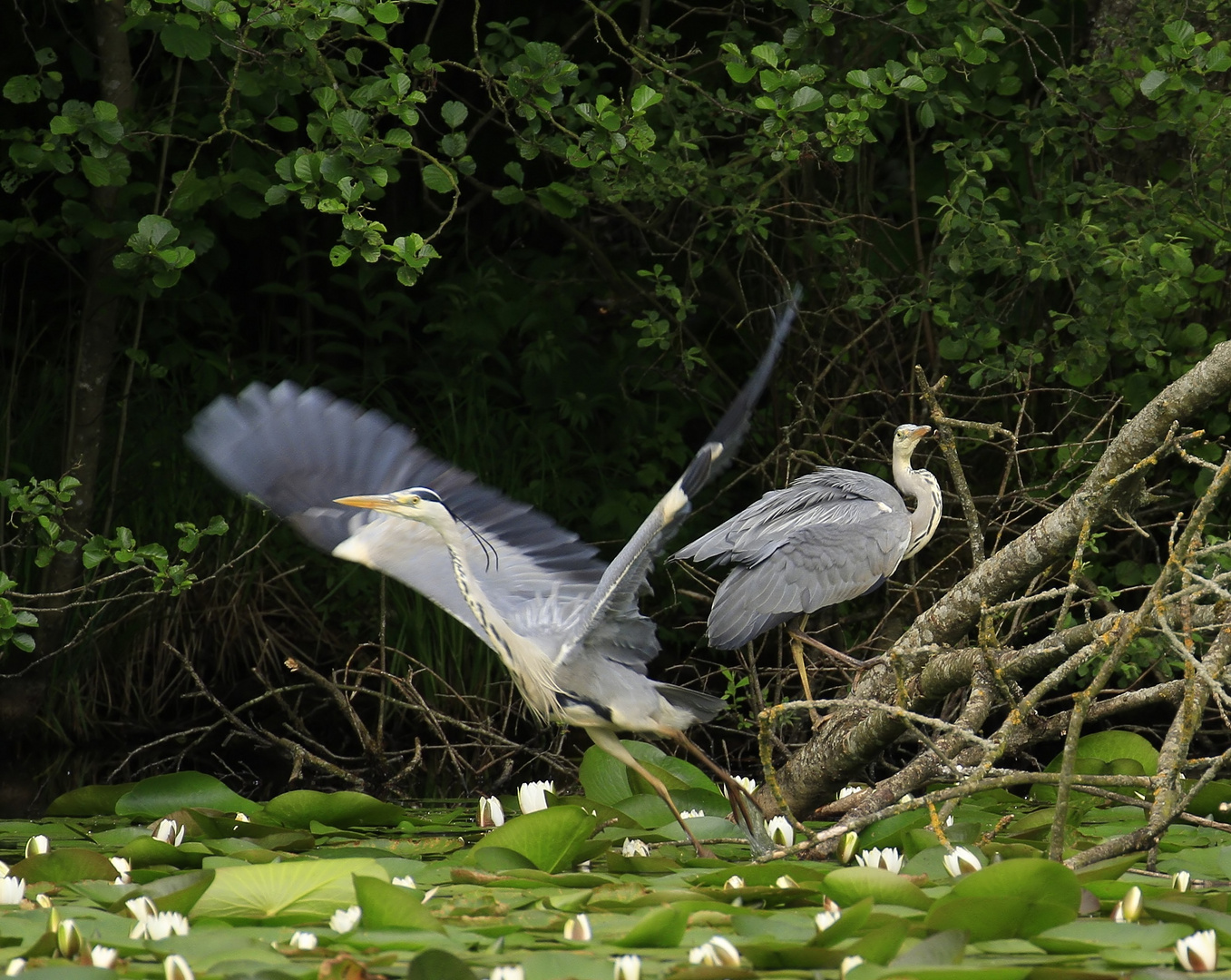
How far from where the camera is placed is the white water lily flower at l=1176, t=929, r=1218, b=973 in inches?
76.6

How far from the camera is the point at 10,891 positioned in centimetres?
249

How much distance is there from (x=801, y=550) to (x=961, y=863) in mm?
1939

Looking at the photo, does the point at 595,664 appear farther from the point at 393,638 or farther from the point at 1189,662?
the point at 393,638

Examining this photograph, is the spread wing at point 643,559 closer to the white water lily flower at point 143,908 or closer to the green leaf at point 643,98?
the green leaf at point 643,98

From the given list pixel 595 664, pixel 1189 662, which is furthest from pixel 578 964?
pixel 595 664

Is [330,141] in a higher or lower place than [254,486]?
higher

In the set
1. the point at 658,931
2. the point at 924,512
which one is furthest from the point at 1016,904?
the point at 924,512

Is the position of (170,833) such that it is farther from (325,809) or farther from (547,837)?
(547,837)

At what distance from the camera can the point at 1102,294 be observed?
15.1 ft

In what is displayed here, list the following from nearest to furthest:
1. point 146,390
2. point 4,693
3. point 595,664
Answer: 1. point 595,664
2. point 4,693
3. point 146,390

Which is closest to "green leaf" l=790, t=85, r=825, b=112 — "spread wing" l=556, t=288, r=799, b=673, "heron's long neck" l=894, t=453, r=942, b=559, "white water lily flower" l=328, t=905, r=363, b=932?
"spread wing" l=556, t=288, r=799, b=673

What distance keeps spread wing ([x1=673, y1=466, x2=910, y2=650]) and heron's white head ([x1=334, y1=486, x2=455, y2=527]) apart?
1.05 metres

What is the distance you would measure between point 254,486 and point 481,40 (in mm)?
3440

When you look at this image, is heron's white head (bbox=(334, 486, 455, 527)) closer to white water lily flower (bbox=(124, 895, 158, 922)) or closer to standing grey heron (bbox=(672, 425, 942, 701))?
standing grey heron (bbox=(672, 425, 942, 701))
